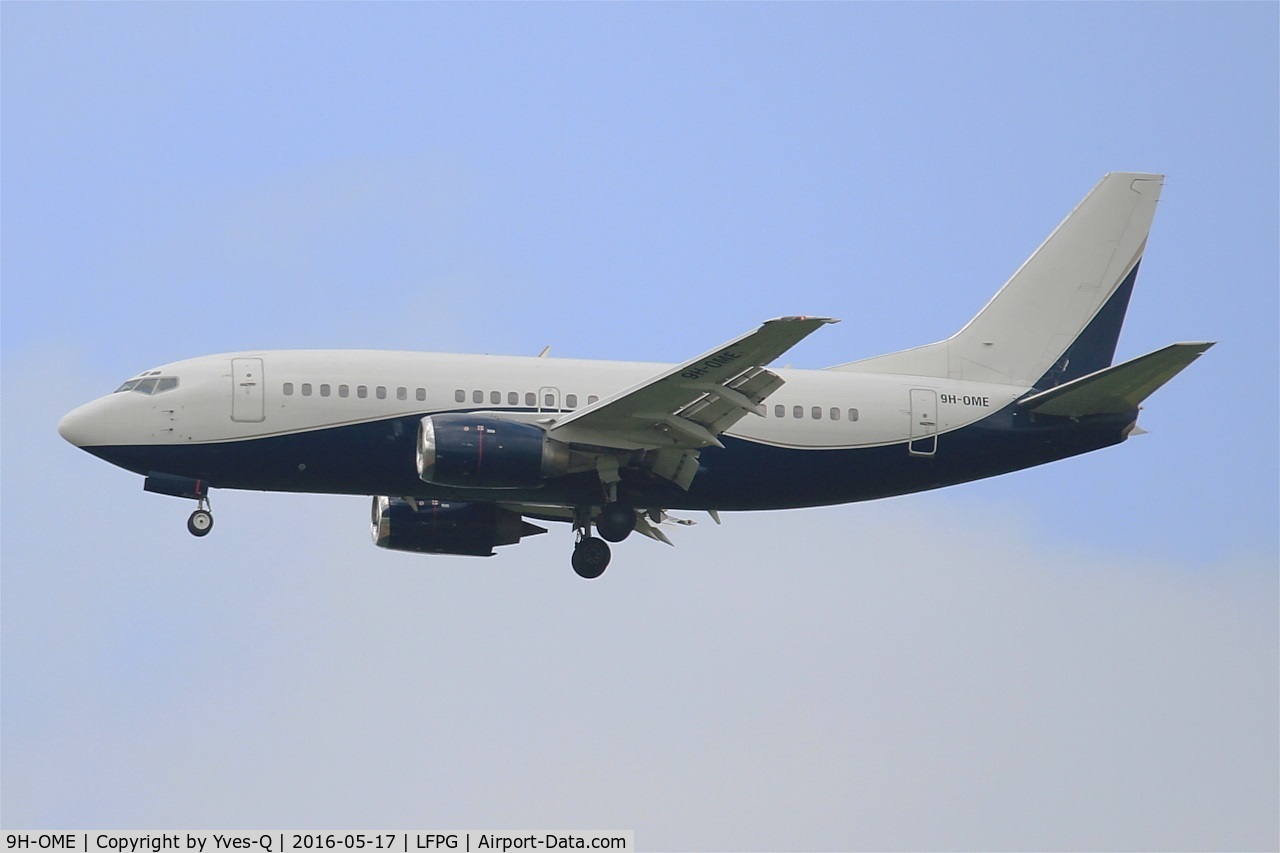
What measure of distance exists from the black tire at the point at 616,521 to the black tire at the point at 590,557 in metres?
0.95

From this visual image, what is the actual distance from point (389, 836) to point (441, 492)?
26.7ft

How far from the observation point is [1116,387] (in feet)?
151

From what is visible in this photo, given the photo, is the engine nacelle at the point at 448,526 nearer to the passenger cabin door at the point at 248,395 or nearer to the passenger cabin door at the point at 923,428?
the passenger cabin door at the point at 248,395

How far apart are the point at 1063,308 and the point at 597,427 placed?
42.0ft

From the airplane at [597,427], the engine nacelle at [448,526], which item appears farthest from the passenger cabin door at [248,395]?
the engine nacelle at [448,526]

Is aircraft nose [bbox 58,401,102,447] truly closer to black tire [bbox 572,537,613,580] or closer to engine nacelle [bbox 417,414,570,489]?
engine nacelle [bbox 417,414,570,489]

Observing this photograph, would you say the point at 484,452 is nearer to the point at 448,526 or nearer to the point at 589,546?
the point at 589,546

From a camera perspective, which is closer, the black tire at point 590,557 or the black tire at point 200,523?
the black tire at point 200,523

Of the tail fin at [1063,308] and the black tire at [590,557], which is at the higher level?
the tail fin at [1063,308]

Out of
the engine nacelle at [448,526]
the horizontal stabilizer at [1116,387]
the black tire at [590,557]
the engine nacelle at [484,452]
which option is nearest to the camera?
the engine nacelle at [484,452]

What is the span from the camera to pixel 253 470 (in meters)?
45.1

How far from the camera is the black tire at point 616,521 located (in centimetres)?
4672

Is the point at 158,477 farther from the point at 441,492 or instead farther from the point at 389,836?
the point at 389,836

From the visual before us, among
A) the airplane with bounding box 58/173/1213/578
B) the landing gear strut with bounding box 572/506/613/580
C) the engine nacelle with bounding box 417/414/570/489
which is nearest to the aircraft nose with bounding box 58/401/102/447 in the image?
the airplane with bounding box 58/173/1213/578
